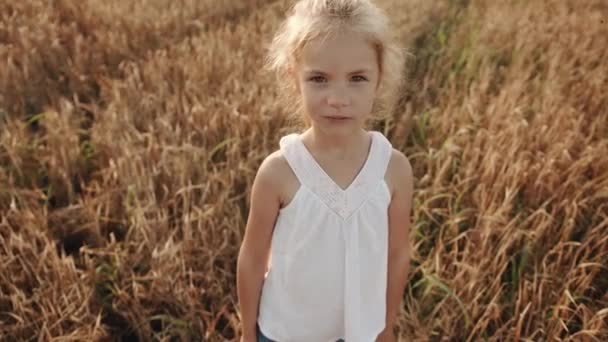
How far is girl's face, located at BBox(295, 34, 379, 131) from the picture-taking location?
37.8 inches

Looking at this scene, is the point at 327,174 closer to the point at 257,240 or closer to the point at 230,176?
the point at 257,240

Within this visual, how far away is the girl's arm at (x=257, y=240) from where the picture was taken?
104 centimetres

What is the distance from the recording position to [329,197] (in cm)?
104

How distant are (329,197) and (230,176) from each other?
118 cm

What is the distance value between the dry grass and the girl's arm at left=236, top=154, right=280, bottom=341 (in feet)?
1.99

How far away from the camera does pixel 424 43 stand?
11.0 ft

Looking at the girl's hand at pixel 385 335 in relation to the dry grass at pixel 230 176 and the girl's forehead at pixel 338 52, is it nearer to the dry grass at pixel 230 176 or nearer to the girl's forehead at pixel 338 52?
the dry grass at pixel 230 176

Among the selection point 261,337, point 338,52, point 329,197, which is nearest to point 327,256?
point 329,197

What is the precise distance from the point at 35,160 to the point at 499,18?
8.35 feet

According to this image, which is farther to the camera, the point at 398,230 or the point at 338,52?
the point at 398,230

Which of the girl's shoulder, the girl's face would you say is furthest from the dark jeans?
the girl's face

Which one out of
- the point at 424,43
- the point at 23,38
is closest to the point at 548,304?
the point at 424,43

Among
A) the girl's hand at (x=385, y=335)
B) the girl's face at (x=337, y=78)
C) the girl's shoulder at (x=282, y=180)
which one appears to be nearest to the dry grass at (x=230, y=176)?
the girl's hand at (x=385, y=335)

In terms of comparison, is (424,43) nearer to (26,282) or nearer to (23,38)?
(23,38)
